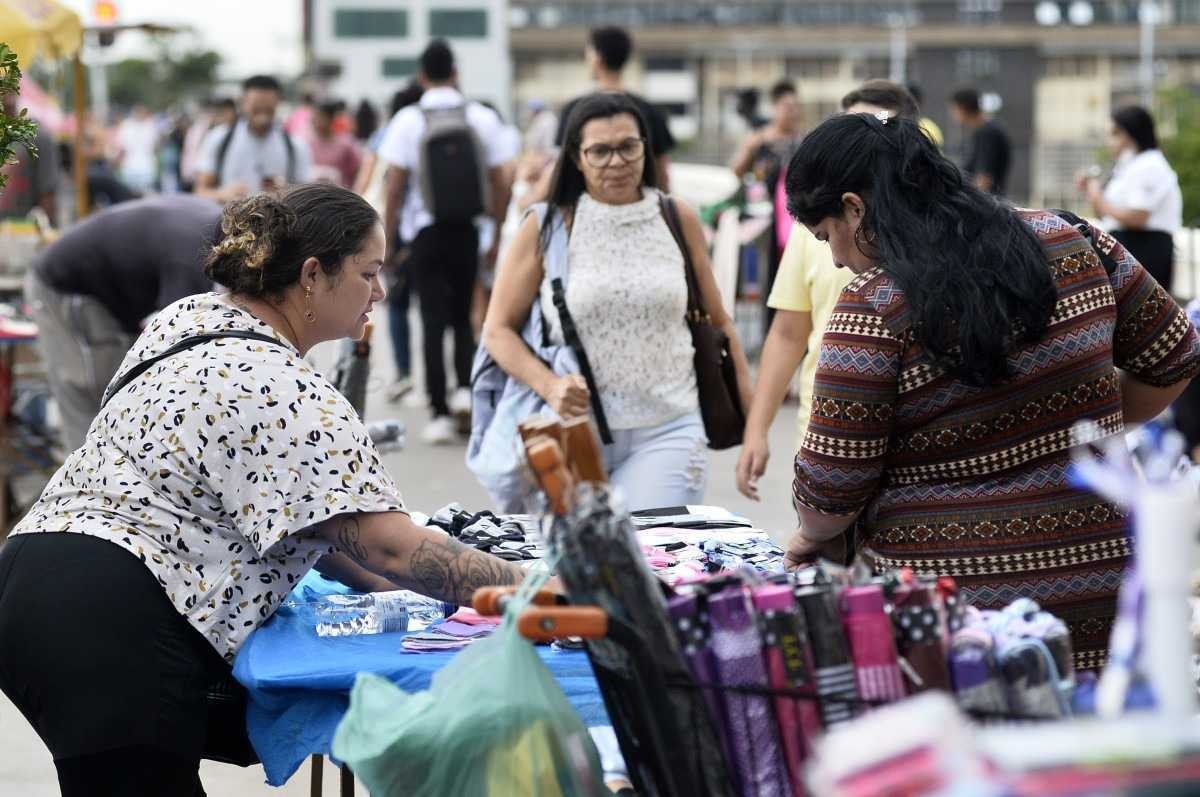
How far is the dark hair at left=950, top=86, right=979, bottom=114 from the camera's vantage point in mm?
12625

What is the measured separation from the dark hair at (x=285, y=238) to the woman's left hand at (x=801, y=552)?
2.95 ft

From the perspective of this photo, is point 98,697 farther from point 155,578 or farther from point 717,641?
point 717,641

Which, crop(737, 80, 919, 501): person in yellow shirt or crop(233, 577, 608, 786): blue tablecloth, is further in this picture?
crop(737, 80, 919, 501): person in yellow shirt

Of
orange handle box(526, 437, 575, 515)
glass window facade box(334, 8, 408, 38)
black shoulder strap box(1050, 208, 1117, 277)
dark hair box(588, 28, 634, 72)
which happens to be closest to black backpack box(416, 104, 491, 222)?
dark hair box(588, 28, 634, 72)

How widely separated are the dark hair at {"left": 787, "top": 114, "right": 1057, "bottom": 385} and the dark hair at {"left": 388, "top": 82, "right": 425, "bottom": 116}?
25.2 ft

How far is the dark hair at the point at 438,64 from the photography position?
30.0 ft

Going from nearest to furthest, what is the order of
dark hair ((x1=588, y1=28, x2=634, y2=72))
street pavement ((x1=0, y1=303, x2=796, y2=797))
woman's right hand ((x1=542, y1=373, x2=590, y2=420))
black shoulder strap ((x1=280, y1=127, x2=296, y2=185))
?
woman's right hand ((x1=542, y1=373, x2=590, y2=420)) → street pavement ((x1=0, y1=303, x2=796, y2=797)) → dark hair ((x1=588, y1=28, x2=634, y2=72)) → black shoulder strap ((x1=280, y1=127, x2=296, y2=185))

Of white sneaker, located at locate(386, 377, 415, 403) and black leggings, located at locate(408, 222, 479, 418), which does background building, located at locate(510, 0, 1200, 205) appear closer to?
white sneaker, located at locate(386, 377, 415, 403)

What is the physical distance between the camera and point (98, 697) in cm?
273

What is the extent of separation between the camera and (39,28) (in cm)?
876

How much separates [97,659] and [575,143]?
7.59ft

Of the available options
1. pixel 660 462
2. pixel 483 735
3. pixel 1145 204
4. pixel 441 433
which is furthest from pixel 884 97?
pixel 441 433

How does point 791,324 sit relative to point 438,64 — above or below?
below

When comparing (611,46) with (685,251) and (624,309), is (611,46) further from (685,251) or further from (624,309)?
(624,309)
